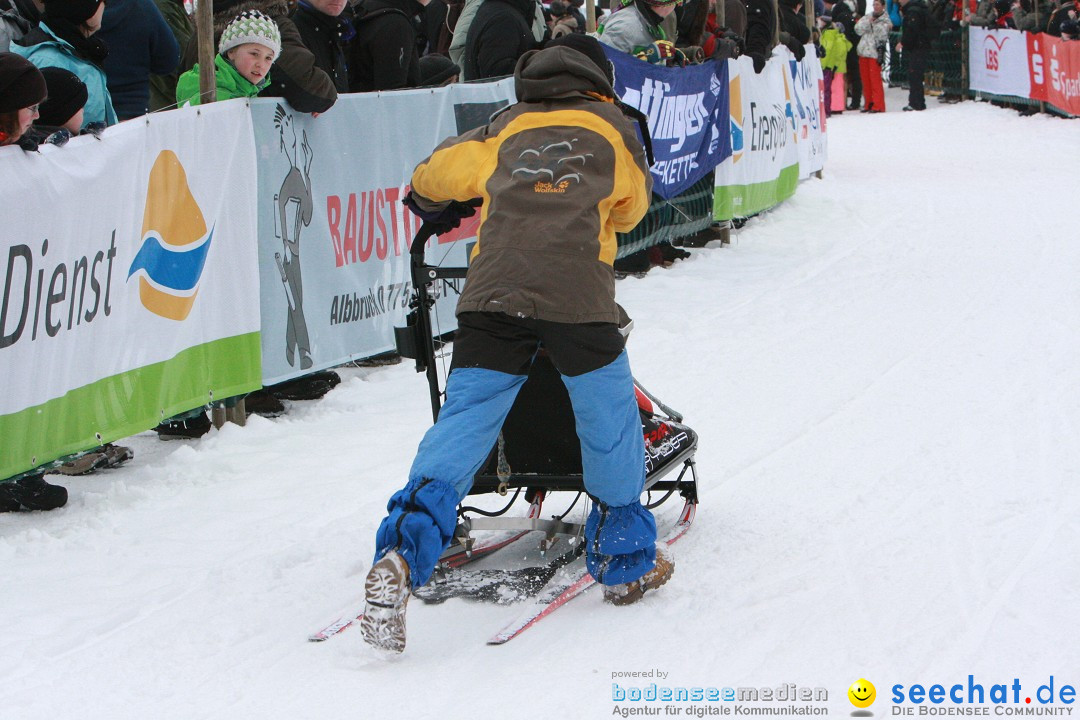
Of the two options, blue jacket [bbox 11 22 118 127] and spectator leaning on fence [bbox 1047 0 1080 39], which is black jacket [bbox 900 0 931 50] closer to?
spectator leaning on fence [bbox 1047 0 1080 39]

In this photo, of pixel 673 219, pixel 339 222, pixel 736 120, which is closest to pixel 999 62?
pixel 736 120

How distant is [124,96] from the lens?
21.4 ft

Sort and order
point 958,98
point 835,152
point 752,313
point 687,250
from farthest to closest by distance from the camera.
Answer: point 958,98
point 835,152
point 687,250
point 752,313

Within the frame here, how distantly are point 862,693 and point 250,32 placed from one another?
4.39 meters

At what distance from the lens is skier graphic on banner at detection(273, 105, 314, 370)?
659 centimetres

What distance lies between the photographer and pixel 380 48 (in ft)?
25.6

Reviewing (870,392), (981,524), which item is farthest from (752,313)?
(981,524)

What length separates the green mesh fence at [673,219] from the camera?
10117mm

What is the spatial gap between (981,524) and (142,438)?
4.05 m

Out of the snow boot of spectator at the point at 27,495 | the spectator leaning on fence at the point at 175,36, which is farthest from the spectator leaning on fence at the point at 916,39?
the snow boot of spectator at the point at 27,495

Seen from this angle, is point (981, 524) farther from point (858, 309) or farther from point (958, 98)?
point (958, 98)

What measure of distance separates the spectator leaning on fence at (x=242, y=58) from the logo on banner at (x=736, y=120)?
20.6ft

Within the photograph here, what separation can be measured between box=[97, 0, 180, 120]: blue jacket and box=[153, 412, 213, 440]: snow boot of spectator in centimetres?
160

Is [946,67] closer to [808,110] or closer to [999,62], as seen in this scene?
[999,62]
